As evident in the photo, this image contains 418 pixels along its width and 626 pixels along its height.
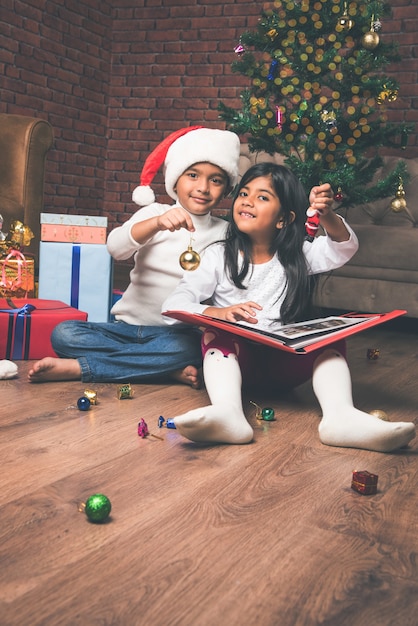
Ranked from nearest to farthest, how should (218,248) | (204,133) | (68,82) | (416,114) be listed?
(218,248)
(204,133)
(416,114)
(68,82)

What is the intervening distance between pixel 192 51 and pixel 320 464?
166 inches

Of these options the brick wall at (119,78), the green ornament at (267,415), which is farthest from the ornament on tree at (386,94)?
the green ornament at (267,415)

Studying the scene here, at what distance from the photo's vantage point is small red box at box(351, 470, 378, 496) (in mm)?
1093

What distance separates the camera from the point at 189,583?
0.79 meters

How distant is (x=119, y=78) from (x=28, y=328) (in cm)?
361

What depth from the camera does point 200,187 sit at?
1855mm

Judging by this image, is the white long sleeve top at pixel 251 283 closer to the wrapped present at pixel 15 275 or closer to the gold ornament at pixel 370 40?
the wrapped present at pixel 15 275

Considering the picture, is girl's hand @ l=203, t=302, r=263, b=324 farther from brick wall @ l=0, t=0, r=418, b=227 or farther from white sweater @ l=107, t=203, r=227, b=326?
brick wall @ l=0, t=0, r=418, b=227

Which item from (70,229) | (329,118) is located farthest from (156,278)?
(329,118)

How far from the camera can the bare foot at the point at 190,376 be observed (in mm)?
1741

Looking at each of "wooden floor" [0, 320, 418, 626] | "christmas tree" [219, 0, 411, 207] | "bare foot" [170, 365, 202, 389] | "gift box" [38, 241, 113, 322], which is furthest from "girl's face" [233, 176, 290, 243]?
"christmas tree" [219, 0, 411, 207]

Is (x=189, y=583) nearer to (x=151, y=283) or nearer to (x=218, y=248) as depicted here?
(x=218, y=248)

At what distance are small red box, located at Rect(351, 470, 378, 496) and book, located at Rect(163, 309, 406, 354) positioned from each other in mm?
313

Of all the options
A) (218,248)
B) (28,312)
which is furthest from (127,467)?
(28,312)
